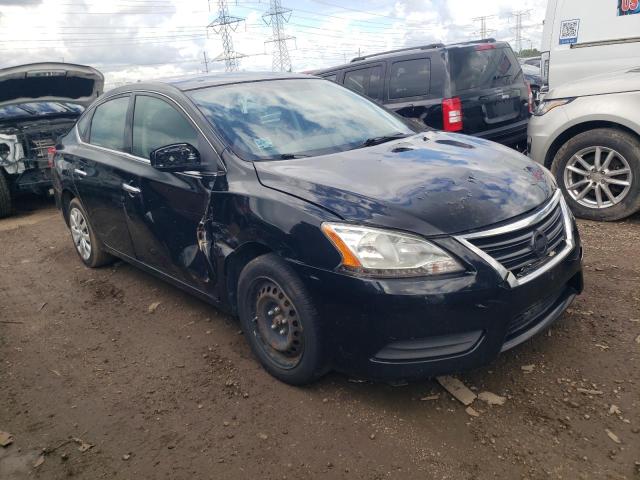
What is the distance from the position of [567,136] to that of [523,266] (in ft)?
11.4

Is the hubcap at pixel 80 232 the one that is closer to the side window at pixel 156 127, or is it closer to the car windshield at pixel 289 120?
the side window at pixel 156 127

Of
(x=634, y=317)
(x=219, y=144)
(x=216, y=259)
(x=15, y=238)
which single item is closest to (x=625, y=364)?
(x=634, y=317)

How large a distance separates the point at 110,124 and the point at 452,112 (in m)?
3.81

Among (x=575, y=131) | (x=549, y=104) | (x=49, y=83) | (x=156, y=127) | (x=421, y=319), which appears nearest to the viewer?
(x=421, y=319)

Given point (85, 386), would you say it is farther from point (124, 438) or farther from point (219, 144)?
point (219, 144)

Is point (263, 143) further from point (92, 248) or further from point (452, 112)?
point (452, 112)

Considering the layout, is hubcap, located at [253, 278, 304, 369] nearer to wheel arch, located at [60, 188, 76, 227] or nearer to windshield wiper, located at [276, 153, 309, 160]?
windshield wiper, located at [276, 153, 309, 160]

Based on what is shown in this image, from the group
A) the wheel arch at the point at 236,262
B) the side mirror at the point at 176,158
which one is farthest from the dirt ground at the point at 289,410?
the side mirror at the point at 176,158

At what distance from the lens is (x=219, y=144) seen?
3219 mm

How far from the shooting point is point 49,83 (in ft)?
27.0

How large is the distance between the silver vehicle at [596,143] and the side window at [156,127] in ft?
12.3

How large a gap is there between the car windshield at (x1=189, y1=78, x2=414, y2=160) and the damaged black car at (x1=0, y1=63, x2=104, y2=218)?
15.1ft

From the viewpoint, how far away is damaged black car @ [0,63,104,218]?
7.43 metres

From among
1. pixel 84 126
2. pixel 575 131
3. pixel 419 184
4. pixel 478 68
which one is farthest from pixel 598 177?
pixel 84 126
